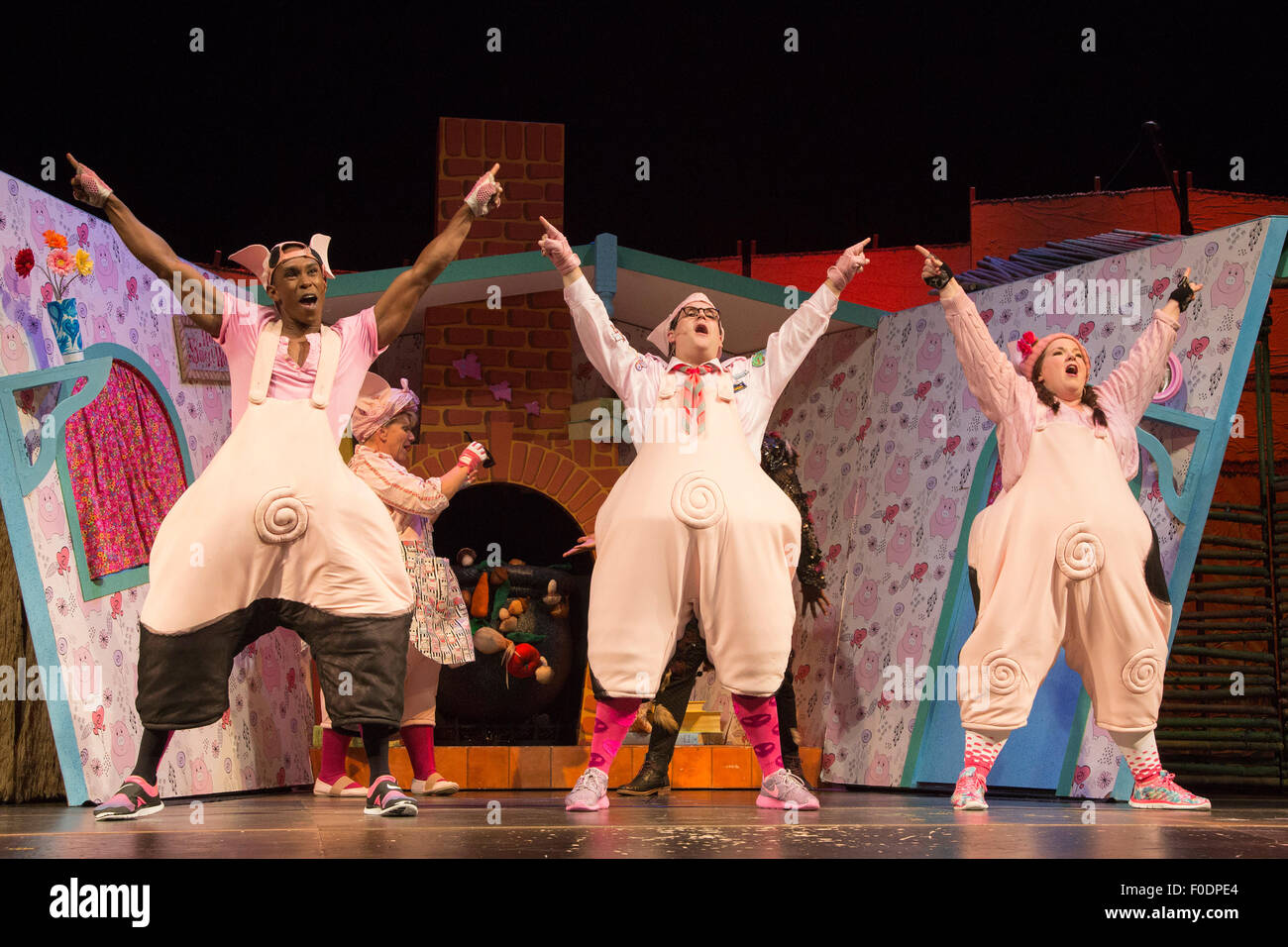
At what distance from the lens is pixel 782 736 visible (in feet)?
18.6

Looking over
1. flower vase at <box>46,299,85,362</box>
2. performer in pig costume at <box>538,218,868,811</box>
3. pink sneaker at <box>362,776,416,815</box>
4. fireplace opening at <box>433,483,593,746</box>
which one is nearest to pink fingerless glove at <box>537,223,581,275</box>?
performer in pig costume at <box>538,218,868,811</box>

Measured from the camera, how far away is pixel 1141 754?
461 cm

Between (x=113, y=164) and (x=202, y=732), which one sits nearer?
(x=202, y=732)

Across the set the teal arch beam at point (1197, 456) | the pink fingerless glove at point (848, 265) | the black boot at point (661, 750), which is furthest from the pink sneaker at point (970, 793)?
the pink fingerless glove at point (848, 265)

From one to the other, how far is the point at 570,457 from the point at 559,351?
531 millimetres

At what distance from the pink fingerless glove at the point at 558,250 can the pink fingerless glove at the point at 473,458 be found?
0.90 meters

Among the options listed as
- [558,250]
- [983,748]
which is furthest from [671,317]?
[983,748]

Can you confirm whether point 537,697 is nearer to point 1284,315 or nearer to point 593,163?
point 593,163

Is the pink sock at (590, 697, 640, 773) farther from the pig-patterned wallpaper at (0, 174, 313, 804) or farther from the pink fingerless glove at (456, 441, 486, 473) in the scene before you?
the pig-patterned wallpaper at (0, 174, 313, 804)

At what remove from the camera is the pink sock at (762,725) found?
4.34 meters

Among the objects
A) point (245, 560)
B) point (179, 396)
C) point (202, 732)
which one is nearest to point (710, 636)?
point (245, 560)

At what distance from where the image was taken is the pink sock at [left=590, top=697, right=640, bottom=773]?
4.30 metres

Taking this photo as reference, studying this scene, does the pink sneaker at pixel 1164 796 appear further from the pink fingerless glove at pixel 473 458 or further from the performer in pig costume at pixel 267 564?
the pink fingerless glove at pixel 473 458

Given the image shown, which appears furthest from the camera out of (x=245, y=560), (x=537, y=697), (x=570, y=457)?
(x=570, y=457)
